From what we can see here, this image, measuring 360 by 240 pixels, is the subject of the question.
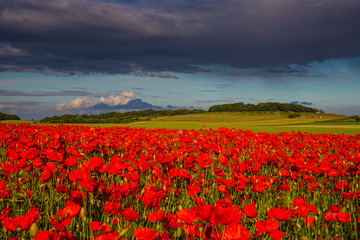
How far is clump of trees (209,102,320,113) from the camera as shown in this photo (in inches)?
4070

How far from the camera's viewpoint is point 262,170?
18.1 ft

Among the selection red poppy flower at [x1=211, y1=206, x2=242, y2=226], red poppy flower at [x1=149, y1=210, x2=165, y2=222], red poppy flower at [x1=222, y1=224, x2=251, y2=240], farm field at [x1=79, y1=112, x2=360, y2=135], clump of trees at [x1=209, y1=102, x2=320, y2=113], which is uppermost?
clump of trees at [x1=209, y1=102, x2=320, y2=113]

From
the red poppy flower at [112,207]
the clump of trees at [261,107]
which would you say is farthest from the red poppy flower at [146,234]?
the clump of trees at [261,107]

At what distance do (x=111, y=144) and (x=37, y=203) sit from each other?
2.75 metres

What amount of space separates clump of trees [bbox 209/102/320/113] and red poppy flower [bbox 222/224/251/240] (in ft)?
338

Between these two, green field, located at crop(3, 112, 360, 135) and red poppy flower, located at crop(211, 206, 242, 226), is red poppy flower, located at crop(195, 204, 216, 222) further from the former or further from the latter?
green field, located at crop(3, 112, 360, 135)

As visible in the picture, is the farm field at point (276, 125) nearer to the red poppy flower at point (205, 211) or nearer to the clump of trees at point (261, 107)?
the red poppy flower at point (205, 211)

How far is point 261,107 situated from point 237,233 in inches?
4296

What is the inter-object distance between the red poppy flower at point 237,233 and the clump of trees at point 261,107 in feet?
338

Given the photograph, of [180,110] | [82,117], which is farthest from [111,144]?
[180,110]

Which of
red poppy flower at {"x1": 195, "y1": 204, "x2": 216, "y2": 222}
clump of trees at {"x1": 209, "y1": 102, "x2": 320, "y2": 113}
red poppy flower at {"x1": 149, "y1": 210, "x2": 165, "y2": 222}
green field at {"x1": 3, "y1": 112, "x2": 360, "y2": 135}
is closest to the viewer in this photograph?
red poppy flower at {"x1": 195, "y1": 204, "x2": 216, "y2": 222}

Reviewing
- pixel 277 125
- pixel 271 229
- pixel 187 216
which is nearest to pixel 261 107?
pixel 277 125

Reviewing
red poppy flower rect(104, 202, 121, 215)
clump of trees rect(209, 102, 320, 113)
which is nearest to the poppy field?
red poppy flower rect(104, 202, 121, 215)

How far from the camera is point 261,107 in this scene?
105m
